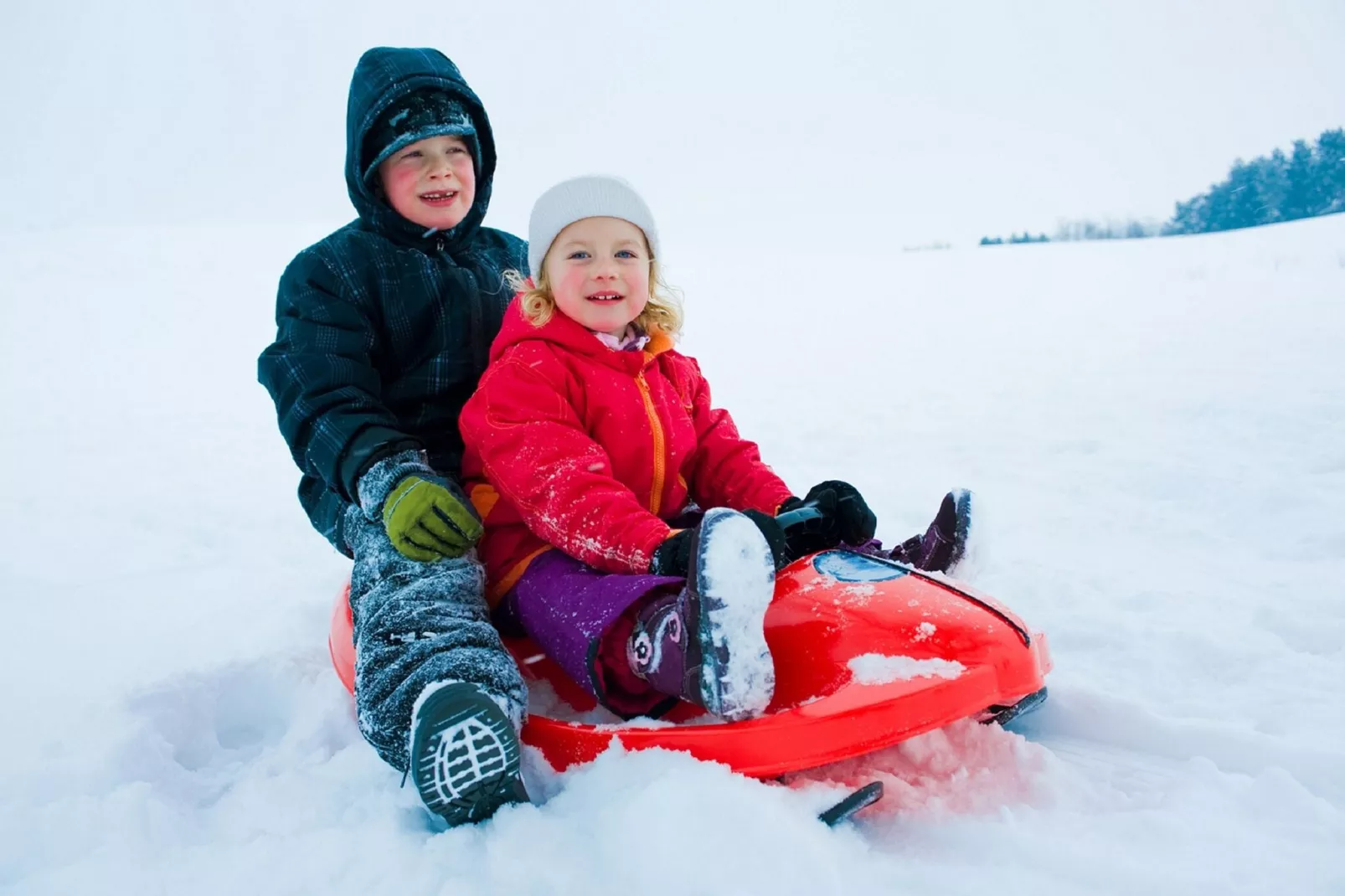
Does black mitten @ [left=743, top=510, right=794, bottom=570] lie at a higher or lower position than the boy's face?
lower

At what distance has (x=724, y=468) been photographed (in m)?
2.38

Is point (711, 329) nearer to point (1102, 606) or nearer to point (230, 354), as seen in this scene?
point (230, 354)

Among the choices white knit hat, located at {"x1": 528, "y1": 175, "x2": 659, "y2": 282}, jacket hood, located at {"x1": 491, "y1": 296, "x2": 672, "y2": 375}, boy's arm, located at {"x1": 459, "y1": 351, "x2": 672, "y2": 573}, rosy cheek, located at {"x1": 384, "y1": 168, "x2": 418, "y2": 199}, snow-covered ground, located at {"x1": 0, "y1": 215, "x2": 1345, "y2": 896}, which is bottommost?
snow-covered ground, located at {"x1": 0, "y1": 215, "x2": 1345, "y2": 896}

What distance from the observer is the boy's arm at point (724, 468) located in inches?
90.3

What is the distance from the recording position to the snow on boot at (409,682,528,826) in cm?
141

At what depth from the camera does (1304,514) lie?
298 cm

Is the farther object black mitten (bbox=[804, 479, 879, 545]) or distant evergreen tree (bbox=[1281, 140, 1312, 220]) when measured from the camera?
distant evergreen tree (bbox=[1281, 140, 1312, 220])

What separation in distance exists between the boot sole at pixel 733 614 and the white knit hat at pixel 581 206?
985 millimetres

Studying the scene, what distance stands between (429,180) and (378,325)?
0.41m

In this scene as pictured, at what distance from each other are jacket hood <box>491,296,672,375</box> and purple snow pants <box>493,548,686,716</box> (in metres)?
0.49

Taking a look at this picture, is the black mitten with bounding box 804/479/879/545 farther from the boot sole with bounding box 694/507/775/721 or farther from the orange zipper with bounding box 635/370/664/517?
the boot sole with bounding box 694/507/775/721

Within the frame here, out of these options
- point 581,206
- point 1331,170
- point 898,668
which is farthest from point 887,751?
point 1331,170

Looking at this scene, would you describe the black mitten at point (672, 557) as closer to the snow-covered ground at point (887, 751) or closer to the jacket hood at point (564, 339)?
the snow-covered ground at point (887, 751)

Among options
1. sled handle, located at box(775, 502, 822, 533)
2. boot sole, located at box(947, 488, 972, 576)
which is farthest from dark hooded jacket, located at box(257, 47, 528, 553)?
boot sole, located at box(947, 488, 972, 576)
